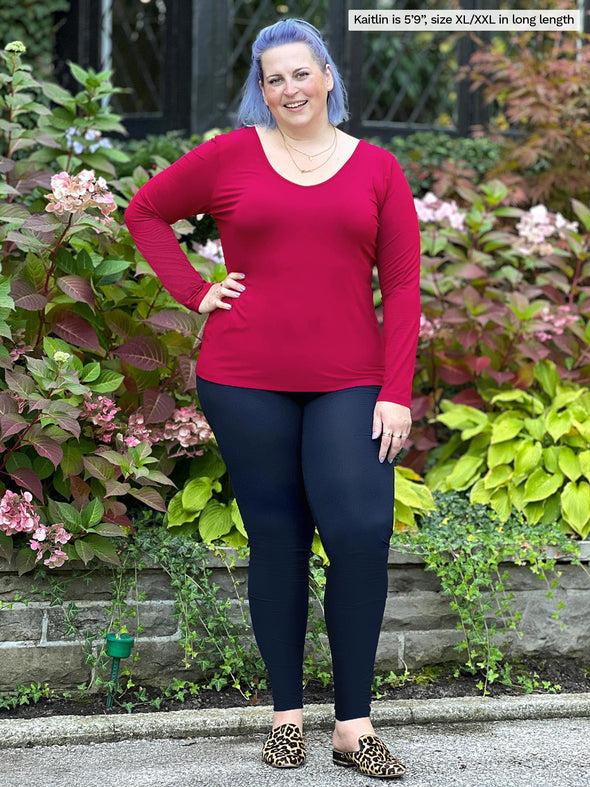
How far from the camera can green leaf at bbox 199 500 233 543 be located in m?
3.13

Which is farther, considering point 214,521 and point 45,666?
point 214,521

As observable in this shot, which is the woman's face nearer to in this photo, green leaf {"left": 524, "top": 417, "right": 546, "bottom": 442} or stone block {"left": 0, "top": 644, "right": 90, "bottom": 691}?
green leaf {"left": 524, "top": 417, "right": 546, "bottom": 442}

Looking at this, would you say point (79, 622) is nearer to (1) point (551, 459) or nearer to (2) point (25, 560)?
(2) point (25, 560)

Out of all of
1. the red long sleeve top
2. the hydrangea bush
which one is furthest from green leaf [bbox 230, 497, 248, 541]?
the red long sleeve top

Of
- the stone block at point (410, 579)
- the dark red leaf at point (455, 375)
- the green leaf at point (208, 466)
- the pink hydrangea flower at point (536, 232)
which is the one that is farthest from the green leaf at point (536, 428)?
the green leaf at point (208, 466)

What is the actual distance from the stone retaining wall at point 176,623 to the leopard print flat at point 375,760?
660 millimetres

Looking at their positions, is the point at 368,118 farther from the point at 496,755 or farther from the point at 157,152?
the point at 496,755

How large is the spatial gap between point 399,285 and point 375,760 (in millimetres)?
1156

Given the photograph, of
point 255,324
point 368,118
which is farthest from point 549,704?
point 368,118

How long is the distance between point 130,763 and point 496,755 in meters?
0.96

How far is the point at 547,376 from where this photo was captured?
12.6 ft

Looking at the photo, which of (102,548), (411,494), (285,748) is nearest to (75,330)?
(102,548)

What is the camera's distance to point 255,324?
245cm

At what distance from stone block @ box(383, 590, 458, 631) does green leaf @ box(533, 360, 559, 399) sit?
1.02 meters
